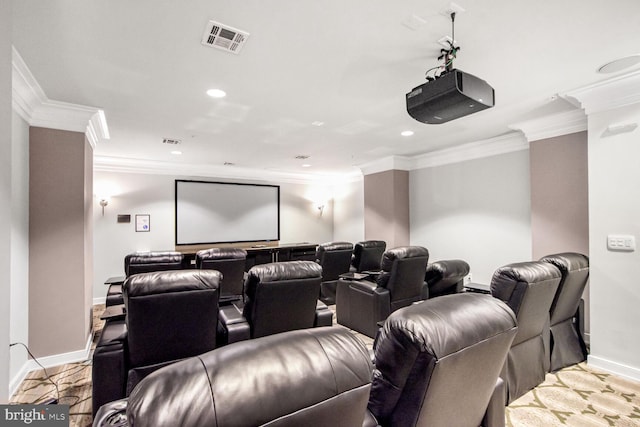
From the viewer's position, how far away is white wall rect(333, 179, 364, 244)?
805 cm

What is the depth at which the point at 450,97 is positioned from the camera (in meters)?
2.04

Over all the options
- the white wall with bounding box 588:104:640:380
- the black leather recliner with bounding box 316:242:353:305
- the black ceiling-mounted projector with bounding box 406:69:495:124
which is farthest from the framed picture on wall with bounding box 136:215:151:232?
the white wall with bounding box 588:104:640:380

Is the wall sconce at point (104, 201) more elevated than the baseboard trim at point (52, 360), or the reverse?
the wall sconce at point (104, 201)

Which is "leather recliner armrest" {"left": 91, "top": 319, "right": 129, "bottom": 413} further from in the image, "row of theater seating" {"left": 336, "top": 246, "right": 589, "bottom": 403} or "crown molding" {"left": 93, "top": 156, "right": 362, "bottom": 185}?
"crown molding" {"left": 93, "top": 156, "right": 362, "bottom": 185}

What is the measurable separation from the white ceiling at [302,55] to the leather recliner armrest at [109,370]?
2.11 m

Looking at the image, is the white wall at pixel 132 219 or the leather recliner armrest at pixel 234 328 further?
the white wall at pixel 132 219

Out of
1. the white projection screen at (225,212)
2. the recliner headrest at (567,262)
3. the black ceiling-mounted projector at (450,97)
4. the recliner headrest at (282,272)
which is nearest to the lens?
the black ceiling-mounted projector at (450,97)

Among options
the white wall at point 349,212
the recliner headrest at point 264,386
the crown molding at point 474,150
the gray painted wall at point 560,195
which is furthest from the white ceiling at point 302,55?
the white wall at point 349,212

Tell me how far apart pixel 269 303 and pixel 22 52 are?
8.82 feet

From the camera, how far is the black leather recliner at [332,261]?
4953 mm

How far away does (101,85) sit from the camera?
2.83m

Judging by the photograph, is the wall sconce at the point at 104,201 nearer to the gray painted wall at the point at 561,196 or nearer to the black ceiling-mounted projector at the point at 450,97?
the black ceiling-mounted projector at the point at 450,97

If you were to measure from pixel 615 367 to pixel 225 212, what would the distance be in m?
7.00

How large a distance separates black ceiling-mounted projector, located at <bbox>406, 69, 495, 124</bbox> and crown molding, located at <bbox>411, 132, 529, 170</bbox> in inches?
122
